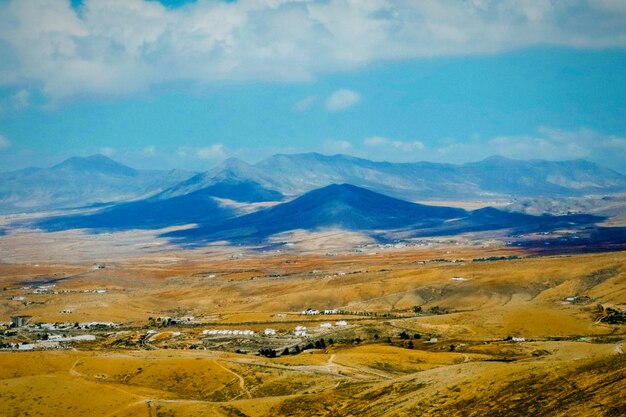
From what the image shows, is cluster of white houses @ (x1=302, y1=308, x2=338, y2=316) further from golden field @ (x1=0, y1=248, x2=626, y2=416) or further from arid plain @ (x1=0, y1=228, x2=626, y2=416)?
golden field @ (x1=0, y1=248, x2=626, y2=416)

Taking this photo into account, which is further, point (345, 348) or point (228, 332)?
point (228, 332)

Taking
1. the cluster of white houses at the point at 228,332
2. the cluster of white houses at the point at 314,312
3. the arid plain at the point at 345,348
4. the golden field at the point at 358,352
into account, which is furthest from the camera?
the cluster of white houses at the point at 314,312

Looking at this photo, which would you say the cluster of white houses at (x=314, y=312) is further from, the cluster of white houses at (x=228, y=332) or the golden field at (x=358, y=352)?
the cluster of white houses at (x=228, y=332)

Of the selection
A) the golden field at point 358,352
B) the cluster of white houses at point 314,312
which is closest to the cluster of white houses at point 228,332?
the golden field at point 358,352

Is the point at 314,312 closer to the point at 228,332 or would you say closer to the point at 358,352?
the point at 228,332

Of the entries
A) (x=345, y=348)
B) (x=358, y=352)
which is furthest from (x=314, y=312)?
(x=358, y=352)

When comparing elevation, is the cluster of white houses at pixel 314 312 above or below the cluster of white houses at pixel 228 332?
below

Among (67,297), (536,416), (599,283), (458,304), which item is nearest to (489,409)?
(536,416)

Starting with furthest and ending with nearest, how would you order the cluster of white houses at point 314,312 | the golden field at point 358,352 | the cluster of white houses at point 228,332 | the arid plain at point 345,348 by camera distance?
the cluster of white houses at point 314,312
the cluster of white houses at point 228,332
the arid plain at point 345,348
the golden field at point 358,352

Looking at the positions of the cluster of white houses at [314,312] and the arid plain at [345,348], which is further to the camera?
the cluster of white houses at [314,312]
